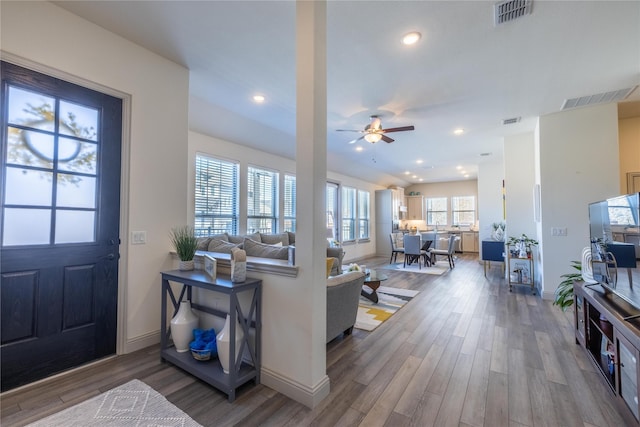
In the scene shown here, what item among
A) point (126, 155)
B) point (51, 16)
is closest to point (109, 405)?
point (126, 155)

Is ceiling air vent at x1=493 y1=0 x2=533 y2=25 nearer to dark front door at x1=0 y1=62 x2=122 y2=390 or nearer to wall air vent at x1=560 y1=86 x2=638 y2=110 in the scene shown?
wall air vent at x1=560 y1=86 x2=638 y2=110

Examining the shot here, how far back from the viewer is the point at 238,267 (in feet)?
6.68

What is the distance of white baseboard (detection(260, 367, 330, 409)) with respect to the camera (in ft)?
6.08

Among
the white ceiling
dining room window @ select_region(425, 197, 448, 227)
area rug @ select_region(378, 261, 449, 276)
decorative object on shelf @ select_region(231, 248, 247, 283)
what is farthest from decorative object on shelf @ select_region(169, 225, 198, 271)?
dining room window @ select_region(425, 197, 448, 227)

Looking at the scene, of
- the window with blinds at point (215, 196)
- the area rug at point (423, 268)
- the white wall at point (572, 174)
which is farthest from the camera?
the area rug at point (423, 268)

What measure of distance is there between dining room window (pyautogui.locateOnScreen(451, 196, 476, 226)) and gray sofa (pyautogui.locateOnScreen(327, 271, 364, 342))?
9.61 m

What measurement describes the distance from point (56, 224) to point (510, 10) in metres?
4.06

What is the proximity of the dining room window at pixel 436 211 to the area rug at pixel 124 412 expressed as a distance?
37.3 feet

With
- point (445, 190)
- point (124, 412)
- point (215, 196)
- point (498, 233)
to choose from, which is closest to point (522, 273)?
point (498, 233)

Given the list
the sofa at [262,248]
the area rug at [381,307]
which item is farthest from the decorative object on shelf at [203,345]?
the area rug at [381,307]

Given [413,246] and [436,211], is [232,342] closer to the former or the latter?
[413,246]

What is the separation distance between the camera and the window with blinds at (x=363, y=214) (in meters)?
9.16

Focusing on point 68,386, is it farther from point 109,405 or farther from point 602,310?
point 602,310

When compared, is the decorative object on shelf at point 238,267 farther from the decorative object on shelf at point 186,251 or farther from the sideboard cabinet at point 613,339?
the sideboard cabinet at point 613,339
